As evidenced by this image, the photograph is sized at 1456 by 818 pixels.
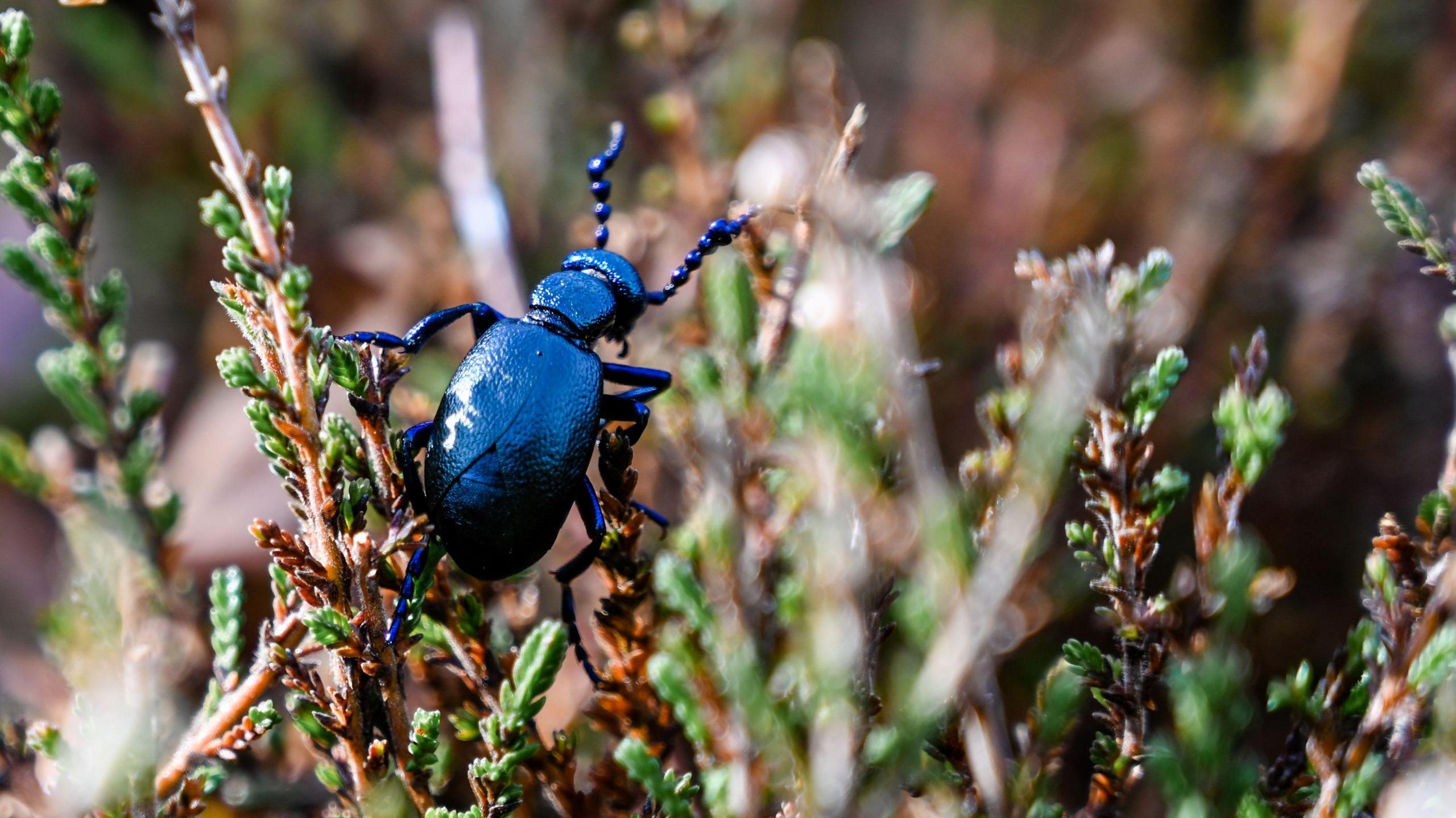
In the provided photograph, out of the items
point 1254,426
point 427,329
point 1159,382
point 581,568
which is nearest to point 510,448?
point 581,568

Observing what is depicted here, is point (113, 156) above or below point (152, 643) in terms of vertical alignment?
above

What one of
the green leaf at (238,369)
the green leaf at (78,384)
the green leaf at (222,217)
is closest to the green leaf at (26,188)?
the green leaf at (78,384)

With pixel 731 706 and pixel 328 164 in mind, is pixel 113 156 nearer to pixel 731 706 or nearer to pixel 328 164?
pixel 328 164

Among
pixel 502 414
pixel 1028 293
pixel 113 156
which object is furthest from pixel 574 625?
pixel 113 156

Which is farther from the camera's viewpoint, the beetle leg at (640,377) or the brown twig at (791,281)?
the beetle leg at (640,377)

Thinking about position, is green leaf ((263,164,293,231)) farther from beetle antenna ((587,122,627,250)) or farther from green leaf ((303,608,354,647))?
beetle antenna ((587,122,627,250))

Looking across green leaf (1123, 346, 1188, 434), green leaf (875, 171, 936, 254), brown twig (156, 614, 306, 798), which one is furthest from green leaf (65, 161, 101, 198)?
green leaf (1123, 346, 1188, 434)

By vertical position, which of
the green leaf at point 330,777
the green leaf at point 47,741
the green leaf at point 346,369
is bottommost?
the green leaf at point 330,777

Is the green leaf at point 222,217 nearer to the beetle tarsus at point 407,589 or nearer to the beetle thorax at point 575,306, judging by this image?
the beetle tarsus at point 407,589
